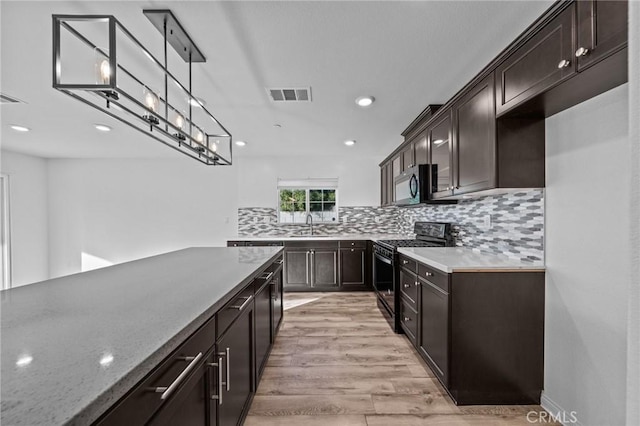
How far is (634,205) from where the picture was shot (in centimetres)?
38

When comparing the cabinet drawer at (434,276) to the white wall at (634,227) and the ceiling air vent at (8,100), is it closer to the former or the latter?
the white wall at (634,227)

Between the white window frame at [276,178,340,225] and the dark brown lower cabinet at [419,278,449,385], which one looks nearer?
the dark brown lower cabinet at [419,278,449,385]

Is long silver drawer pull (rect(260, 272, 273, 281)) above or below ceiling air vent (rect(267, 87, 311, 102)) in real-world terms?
below

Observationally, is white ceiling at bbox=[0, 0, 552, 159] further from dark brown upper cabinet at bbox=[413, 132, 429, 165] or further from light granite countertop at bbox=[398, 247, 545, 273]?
light granite countertop at bbox=[398, 247, 545, 273]

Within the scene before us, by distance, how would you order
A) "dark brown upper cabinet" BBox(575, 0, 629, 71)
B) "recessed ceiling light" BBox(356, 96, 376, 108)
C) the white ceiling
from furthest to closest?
"recessed ceiling light" BBox(356, 96, 376, 108) → the white ceiling → "dark brown upper cabinet" BBox(575, 0, 629, 71)

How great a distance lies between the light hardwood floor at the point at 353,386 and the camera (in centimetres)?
178

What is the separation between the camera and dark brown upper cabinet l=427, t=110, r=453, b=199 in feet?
8.12

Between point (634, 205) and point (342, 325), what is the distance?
3.17 m

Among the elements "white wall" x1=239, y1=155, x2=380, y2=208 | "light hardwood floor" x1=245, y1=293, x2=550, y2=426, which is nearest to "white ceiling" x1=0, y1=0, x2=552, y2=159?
"white wall" x1=239, y1=155, x2=380, y2=208

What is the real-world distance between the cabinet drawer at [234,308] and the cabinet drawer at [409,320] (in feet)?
5.03

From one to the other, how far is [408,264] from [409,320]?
0.53 meters

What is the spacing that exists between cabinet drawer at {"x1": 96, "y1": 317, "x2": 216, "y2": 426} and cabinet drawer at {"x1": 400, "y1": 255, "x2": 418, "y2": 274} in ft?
6.16

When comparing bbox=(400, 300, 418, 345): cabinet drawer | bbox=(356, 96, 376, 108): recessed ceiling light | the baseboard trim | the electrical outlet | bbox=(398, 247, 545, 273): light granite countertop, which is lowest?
the baseboard trim

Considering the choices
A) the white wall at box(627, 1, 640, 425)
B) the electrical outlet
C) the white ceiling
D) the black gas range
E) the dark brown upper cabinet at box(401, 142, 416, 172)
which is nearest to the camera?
the white wall at box(627, 1, 640, 425)
